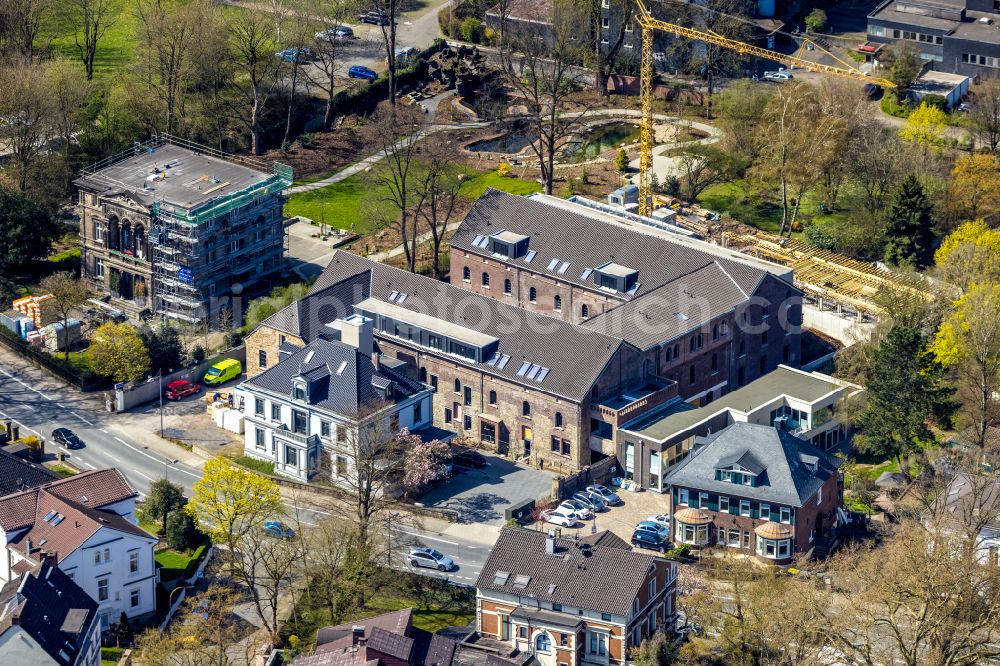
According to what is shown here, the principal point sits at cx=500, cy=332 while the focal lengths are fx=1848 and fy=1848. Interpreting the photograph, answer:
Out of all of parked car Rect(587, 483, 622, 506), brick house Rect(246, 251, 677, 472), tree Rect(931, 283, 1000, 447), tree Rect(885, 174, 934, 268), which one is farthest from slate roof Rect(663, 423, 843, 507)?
tree Rect(885, 174, 934, 268)

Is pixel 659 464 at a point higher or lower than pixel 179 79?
lower

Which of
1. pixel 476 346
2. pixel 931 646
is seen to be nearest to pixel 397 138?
pixel 476 346

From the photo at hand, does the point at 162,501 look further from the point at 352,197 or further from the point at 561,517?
the point at 352,197

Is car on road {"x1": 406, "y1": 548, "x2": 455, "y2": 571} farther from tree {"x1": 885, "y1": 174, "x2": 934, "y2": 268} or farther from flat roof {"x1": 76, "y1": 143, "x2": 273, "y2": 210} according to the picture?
tree {"x1": 885, "y1": 174, "x2": 934, "y2": 268}

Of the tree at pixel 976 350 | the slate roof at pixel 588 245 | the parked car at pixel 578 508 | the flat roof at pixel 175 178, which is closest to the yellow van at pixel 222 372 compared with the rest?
the flat roof at pixel 175 178

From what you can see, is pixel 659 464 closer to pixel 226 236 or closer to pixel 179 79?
pixel 226 236

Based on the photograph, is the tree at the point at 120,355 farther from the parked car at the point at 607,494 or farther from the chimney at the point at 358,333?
the parked car at the point at 607,494
